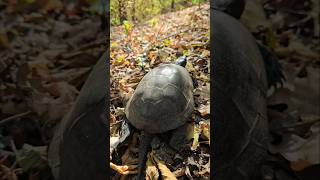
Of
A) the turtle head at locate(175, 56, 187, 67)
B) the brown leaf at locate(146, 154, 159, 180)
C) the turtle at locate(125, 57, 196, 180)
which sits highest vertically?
the turtle head at locate(175, 56, 187, 67)

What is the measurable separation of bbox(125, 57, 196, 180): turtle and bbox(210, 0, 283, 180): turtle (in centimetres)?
138

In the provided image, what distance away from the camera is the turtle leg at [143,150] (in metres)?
2.90

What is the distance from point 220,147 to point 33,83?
0.81m

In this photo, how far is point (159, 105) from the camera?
3197 mm

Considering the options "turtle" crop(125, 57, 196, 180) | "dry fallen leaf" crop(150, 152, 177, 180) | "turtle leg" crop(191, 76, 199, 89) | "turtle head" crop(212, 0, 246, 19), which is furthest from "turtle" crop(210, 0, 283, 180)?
"turtle leg" crop(191, 76, 199, 89)

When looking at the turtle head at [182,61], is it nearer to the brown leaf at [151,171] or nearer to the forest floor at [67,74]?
the brown leaf at [151,171]

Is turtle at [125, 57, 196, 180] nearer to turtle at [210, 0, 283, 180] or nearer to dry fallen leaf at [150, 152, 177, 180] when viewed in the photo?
dry fallen leaf at [150, 152, 177, 180]

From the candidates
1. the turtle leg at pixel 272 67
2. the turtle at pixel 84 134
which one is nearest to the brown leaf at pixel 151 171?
the turtle at pixel 84 134

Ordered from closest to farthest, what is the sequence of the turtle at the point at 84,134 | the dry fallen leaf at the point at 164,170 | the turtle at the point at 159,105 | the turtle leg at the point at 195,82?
the turtle at the point at 84,134 → the dry fallen leaf at the point at 164,170 → the turtle at the point at 159,105 → the turtle leg at the point at 195,82

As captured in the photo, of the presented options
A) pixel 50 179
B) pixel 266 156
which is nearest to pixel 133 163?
pixel 50 179

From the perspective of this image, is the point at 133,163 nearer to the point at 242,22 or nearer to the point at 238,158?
the point at 238,158

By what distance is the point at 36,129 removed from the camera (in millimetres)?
1703

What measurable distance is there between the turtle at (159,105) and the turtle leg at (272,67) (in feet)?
5.19

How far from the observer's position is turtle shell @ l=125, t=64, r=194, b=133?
3176 millimetres
